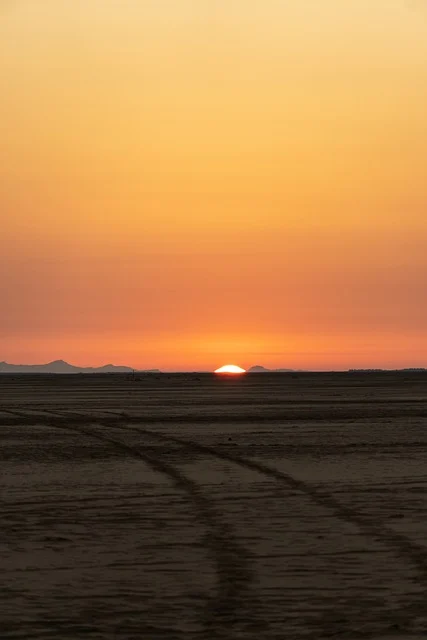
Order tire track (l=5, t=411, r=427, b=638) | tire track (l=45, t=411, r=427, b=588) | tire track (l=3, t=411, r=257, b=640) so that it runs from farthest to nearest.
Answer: tire track (l=45, t=411, r=427, b=588), tire track (l=5, t=411, r=427, b=638), tire track (l=3, t=411, r=257, b=640)

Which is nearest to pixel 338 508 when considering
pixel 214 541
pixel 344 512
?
pixel 344 512

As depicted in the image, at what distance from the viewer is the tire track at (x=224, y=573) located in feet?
37.4

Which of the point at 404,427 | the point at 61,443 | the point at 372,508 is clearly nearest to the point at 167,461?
the point at 61,443

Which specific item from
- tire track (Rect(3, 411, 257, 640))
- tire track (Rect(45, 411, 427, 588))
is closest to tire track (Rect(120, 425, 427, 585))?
tire track (Rect(45, 411, 427, 588))

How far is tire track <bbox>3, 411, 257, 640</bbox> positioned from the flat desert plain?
31 mm

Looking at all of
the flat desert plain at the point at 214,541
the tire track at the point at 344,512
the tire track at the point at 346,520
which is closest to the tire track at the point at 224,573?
the flat desert plain at the point at 214,541

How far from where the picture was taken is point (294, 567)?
14289mm

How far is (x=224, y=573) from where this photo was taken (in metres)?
13.9

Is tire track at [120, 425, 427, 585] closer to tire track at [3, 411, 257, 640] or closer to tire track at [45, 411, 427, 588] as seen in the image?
tire track at [45, 411, 427, 588]

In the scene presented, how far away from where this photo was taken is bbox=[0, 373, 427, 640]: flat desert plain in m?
11.6

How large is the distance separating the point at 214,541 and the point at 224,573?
245 centimetres

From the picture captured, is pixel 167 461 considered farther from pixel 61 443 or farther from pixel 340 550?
pixel 340 550

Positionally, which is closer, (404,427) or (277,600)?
(277,600)

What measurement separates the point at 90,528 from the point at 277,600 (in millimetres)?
6149
